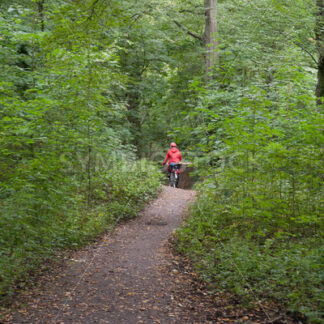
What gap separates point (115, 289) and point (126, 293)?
239 mm

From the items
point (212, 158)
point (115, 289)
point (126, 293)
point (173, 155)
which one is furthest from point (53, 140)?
point (173, 155)

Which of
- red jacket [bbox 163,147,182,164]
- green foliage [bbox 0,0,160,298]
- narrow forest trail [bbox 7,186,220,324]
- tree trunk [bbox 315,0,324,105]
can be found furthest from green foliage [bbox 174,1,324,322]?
red jacket [bbox 163,147,182,164]

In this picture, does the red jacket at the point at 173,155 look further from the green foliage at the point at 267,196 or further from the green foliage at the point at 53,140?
the green foliage at the point at 267,196

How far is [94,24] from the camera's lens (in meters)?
6.48

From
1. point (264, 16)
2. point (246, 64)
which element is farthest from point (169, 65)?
point (246, 64)

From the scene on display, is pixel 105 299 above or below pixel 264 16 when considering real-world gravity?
below

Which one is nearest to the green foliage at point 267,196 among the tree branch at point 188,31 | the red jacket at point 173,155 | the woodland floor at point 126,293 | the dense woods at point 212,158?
the dense woods at point 212,158

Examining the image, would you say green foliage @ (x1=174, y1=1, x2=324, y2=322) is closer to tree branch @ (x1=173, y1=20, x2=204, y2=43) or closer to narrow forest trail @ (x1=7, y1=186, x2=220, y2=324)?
narrow forest trail @ (x1=7, y1=186, x2=220, y2=324)

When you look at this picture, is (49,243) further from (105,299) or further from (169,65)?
(169,65)

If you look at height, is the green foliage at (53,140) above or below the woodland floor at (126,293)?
above

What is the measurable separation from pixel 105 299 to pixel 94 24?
513 centimetres

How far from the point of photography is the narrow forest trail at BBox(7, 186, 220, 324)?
14.3 feet

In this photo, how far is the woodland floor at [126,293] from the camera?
431cm

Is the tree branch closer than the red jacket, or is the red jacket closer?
the red jacket
